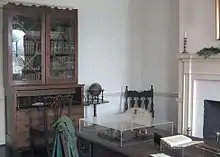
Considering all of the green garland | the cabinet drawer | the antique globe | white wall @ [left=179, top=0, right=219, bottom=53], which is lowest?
the cabinet drawer

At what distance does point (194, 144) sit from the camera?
285 cm

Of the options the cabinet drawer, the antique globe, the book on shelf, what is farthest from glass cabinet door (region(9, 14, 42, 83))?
the book on shelf

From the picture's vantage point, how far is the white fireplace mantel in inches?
181

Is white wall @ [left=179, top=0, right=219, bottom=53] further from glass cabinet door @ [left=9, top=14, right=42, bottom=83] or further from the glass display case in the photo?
glass cabinet door @ [left=9, top=14, right=42, bottom=83]

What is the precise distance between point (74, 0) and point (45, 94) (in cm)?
170

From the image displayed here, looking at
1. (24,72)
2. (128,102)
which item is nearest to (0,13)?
(24,72)

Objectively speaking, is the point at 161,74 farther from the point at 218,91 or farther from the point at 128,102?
the point at 218,91

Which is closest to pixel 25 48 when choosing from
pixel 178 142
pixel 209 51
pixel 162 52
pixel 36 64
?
pixel 36 64

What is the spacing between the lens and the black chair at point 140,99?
19.3 ft

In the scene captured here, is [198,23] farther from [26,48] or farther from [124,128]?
[26,48]

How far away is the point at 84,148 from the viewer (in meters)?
3.20

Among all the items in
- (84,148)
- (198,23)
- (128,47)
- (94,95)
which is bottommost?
(84,148)

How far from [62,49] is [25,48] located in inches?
22.9

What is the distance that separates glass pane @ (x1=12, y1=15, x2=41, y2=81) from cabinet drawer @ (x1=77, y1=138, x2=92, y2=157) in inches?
73.3
